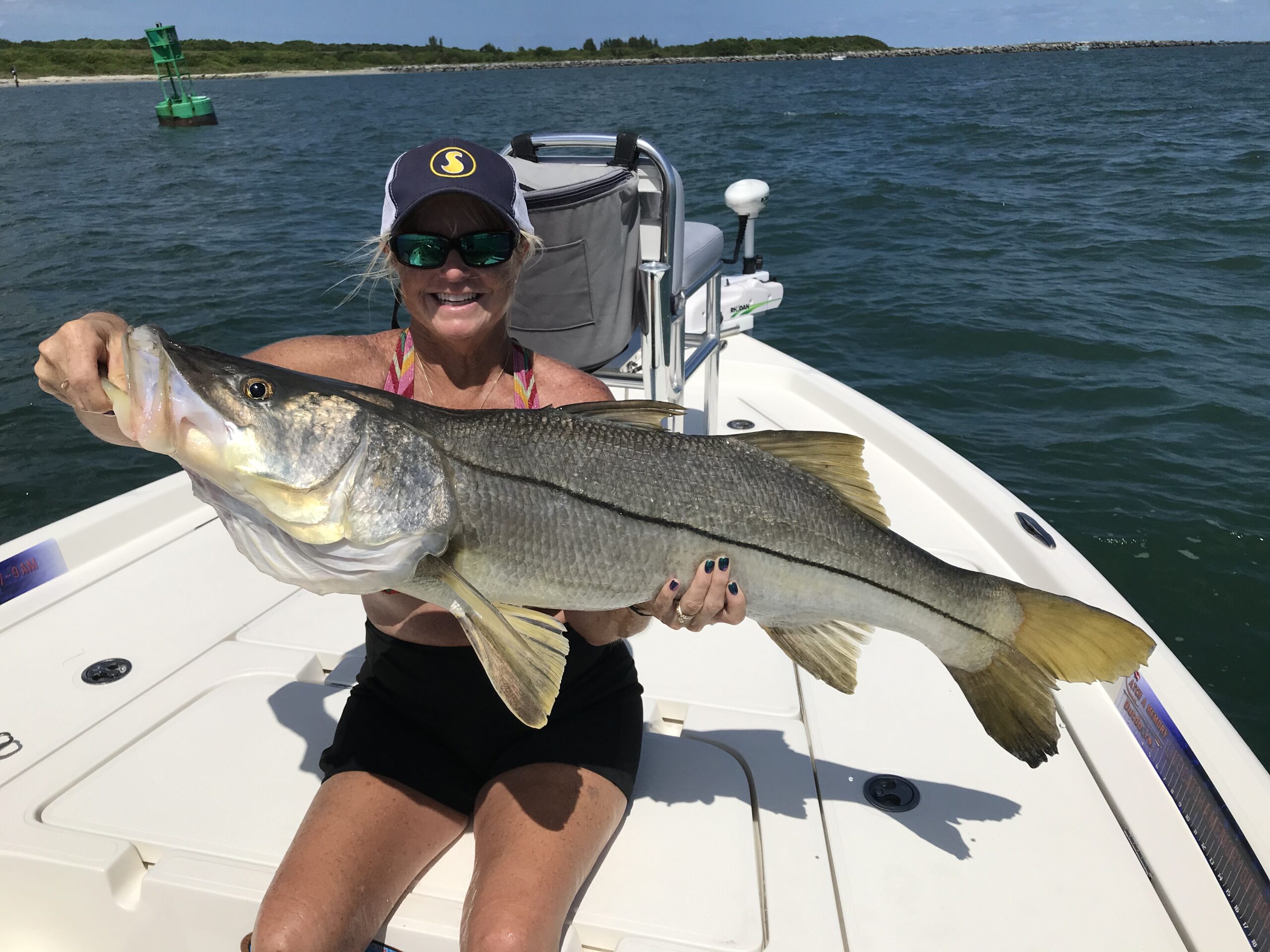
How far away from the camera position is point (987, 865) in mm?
2291

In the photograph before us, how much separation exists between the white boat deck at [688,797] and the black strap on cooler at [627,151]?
2162 mm

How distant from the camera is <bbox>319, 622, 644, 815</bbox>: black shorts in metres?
2.25

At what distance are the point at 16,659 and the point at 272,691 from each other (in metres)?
1.00

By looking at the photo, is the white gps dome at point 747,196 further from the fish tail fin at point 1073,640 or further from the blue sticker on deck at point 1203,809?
the fish tail fin at point 1073,640

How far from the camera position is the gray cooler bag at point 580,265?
12.2 ft

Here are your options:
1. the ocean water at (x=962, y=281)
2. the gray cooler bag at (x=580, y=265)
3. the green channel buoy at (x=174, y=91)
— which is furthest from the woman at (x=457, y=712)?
the green channel buoy at (x=174, y=91)

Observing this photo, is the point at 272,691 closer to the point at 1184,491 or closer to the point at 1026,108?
the point at 1184,491

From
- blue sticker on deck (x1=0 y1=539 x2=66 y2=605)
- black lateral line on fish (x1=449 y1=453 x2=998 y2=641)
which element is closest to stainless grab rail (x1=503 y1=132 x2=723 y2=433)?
black lateral line on fish (x1=449 y1=453 x2=998 y2=641)

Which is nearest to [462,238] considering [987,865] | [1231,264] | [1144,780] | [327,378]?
[327,378]

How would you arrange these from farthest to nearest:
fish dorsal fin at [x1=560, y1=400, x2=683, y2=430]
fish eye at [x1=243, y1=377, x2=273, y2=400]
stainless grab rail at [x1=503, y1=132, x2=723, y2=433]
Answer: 1. stainless grab rail at [x1=503, y1=132, x2=723, y2=433]
2. fish dorsal fin at [x1=560, y1=400, x2=683, y2=430]
3. fish eye at [x1=243, y1=377, x2=273, y2=400]

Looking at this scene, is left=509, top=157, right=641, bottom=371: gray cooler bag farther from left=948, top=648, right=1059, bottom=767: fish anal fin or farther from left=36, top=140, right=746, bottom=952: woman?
left=948, top=648, right=1059, bottom=767: fish anal fin

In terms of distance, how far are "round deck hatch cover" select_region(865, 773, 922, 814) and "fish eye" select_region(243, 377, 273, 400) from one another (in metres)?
1.98

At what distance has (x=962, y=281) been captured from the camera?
12352 millimetres

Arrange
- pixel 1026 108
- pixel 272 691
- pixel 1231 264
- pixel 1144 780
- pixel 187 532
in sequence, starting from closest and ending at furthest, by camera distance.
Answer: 1. pixel 1144 780
2. pixel 272 691
3. pixel 187 532
4. pixel 1231 264
5. pixel 1026 108
